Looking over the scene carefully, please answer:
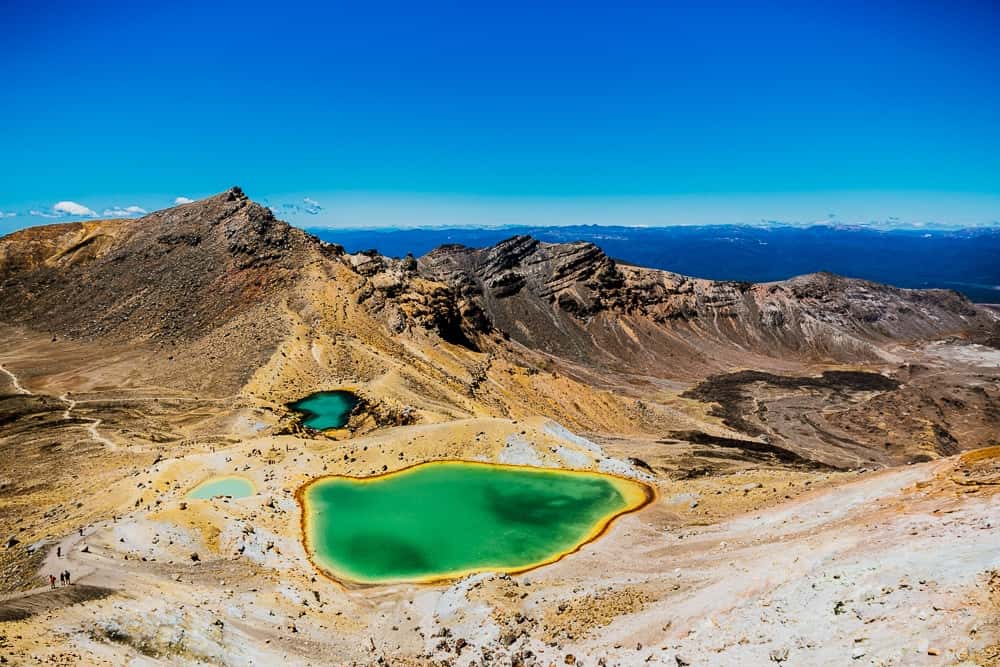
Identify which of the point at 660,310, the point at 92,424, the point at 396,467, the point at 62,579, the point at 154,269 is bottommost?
the point at 396,467

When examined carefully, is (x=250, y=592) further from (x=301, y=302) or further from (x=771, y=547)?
(x=301, y=302)

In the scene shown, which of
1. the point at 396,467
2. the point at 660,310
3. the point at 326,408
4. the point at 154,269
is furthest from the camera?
the point at 660,310

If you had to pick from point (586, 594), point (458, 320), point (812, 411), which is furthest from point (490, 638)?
point (812, 411)

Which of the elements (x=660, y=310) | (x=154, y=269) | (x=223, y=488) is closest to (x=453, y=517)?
(x=223, y=488)

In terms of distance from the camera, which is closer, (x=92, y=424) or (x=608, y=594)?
(x=608, y=594)

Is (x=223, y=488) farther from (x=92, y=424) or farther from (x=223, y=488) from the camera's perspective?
(x=92, y=424)

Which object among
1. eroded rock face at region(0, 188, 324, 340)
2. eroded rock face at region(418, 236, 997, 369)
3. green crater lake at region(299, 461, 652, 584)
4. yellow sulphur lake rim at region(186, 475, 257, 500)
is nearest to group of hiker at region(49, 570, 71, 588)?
green crater lake at region(299, 461, 652, 584)
